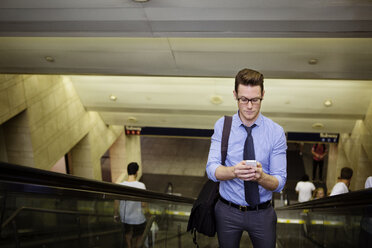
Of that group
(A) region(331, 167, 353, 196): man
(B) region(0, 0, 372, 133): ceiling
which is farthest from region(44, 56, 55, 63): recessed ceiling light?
(A) region(331, 167, 353, 196): man

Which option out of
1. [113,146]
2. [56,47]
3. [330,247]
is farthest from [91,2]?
[113,146]

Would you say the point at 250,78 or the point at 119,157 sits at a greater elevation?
the point at 119,157

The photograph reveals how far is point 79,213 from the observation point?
263 cm

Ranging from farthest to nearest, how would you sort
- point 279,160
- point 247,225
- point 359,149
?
1. point 359,149
2. point 247,225
3. point 279,160

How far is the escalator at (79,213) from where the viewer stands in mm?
1816

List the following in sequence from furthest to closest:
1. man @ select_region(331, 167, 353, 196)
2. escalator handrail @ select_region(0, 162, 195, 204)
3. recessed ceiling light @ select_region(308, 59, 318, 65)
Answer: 1. recessed ceiling light @ select_region(308, 59, 318, 65)
2. man @ select_region(331, 167, 353, 196)
3. escalator handrail @ select_region(0, 162, 195, 204)

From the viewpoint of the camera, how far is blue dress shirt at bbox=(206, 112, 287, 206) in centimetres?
258

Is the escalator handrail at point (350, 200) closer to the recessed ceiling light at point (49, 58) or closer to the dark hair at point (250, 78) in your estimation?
the dark hair at point (250, 78)

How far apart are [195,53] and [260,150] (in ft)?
13.8

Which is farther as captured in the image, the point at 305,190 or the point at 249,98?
the point at 305,190

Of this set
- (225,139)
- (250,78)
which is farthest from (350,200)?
(250,78)

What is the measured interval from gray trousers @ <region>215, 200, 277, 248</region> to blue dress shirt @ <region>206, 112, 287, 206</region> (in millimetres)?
114

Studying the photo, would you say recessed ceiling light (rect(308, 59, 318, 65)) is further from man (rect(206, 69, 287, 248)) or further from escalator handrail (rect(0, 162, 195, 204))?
escalator handrail (rect(0, 162, 195, 204))

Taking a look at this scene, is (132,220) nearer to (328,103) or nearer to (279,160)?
(279,160)
